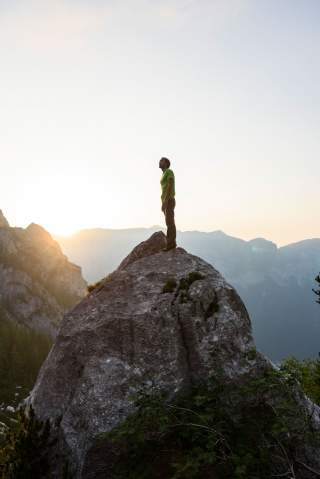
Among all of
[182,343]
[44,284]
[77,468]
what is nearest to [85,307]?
[182,343]

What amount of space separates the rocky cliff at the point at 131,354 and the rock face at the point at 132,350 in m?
0.03

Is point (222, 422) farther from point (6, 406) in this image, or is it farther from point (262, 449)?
point (6, 406)

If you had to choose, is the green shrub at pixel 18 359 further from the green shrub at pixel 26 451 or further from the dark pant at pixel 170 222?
the green shrub at pixel 26 451

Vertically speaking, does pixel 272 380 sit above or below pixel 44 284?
above

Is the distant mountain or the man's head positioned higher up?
the man's head

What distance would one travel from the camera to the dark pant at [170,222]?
18438mm

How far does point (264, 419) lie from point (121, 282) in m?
7.61

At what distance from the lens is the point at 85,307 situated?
15789 mm

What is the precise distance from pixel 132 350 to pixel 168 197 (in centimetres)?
733

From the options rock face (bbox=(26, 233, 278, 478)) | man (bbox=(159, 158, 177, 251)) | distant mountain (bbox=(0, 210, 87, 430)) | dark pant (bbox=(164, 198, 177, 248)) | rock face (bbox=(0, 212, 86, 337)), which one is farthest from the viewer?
rock face (bbox=(0, 212, 86, 337))

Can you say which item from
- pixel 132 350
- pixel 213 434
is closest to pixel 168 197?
pixel 132 350

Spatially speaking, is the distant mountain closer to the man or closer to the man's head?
the man

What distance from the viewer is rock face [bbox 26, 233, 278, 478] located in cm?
1220

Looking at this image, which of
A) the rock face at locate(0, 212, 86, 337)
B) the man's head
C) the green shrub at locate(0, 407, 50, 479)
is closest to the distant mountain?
the rock face at locate(0, 212, 86, 337)
